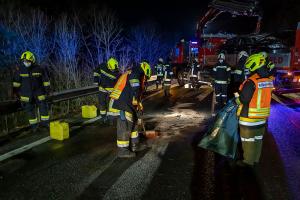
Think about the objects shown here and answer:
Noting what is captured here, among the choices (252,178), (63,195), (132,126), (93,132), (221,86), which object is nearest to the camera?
(63,195)

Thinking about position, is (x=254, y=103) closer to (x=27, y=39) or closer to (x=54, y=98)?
(x=54, y=98)

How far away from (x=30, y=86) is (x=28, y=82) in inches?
3.8

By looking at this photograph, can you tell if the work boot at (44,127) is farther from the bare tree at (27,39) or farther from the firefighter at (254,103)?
the bare tree at (27,39)

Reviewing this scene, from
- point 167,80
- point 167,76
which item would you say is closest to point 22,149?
point 167,80

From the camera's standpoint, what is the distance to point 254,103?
472 cm

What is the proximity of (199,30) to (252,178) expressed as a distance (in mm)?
13430

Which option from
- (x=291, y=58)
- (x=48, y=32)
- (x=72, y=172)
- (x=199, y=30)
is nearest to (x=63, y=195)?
(x=72, y=172)

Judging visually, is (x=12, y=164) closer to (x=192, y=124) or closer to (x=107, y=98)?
(x=107, y=98)

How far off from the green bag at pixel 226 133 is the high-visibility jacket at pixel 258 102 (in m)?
0.27

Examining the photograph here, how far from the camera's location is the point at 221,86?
10344 mm

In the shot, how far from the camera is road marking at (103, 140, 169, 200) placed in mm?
4012

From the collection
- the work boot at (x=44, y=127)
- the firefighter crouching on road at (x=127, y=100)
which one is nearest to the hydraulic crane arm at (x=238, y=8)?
the work boot at (x=44, y=127)

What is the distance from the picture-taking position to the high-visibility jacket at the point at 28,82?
7.09m

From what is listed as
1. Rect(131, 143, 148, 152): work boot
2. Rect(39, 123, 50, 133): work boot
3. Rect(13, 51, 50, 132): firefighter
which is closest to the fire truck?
Rect(39, 123, 50, 133): work boot
